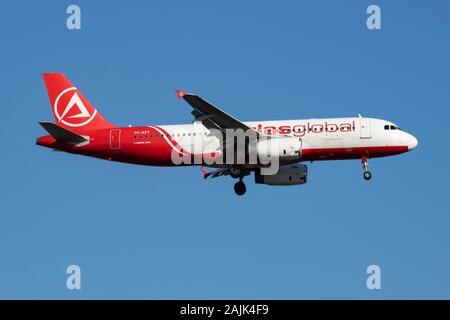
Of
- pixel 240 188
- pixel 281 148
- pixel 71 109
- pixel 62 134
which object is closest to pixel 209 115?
pixel 281 148

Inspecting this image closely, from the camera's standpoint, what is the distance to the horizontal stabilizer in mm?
64250

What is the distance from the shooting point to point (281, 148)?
62938 millimetres

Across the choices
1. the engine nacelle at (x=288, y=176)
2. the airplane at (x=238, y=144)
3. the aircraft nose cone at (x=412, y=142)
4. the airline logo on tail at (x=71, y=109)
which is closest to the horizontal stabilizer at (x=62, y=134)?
the airplane at (x=238, y=144)

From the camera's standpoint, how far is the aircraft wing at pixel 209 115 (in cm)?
6028

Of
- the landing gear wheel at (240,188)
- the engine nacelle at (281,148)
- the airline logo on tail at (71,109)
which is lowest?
the landing gear wheel at (240,188)

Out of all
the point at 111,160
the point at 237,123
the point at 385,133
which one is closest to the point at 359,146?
the point at 385,133

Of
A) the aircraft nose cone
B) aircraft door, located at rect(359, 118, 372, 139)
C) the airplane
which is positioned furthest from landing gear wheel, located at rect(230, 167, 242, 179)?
the aircraft nose cone

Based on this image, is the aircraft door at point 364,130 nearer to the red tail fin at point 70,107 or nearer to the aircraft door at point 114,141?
the aircraft door at point 114,141

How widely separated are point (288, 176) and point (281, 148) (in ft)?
15.4

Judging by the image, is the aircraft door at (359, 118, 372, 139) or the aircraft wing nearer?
the aircraft wing

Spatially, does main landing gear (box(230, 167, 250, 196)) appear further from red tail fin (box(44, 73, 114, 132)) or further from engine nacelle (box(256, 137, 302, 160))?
red tail fin (box(44, 73, 114, 132))

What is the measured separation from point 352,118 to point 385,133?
7.89 feet

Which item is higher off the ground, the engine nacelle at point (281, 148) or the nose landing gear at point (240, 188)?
the engine nacelle at point (281, 148)

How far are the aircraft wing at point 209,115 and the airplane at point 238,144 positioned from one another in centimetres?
6
